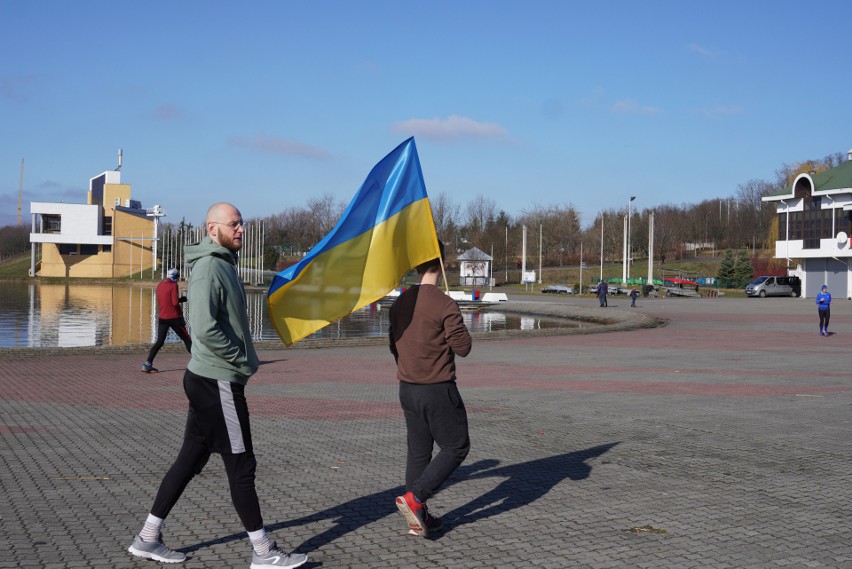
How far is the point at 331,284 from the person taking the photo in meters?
6.00

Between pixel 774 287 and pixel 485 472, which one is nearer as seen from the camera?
pixel 485 472

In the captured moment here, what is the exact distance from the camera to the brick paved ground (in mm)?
5277

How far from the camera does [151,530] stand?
4.95 m

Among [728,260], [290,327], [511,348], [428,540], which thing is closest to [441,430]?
[428,540]

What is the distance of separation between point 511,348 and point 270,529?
15720mm

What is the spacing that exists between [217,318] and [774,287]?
65.3 meters

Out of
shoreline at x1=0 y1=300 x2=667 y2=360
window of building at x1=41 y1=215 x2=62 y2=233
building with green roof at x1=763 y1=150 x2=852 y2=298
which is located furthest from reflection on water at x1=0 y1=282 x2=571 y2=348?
window of building at x1=41 y1=215 x2=62 y2=233

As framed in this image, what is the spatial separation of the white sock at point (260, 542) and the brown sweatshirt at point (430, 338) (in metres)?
1.35

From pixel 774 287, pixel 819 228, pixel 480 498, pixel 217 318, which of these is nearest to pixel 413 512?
pixel 480 498

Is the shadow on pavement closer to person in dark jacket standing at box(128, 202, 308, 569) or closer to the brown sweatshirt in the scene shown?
person in dark jacket standing at box(128, 202, 308, 569)

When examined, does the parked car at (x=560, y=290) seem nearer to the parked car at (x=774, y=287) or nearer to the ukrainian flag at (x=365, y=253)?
the parked car at (x=774, y=287)

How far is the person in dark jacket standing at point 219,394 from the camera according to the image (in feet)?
15.7

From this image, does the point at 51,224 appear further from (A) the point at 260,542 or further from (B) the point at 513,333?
(A) the point at 260,542

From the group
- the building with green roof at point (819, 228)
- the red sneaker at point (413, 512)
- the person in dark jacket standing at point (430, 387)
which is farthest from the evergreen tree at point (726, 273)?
the red sneaker at point (413, 512)
